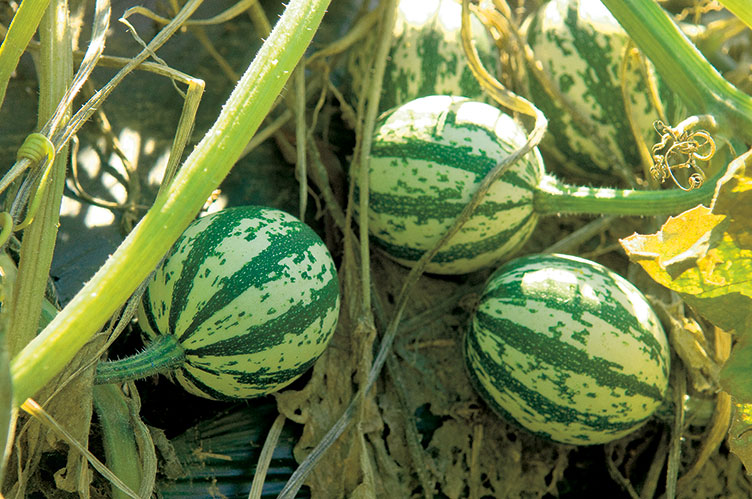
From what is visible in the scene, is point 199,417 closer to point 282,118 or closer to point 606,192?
point 282,118

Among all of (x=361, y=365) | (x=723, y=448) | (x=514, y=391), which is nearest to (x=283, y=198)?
(x=361, y=365)

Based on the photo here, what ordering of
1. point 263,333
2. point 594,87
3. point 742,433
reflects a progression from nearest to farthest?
point 742,433 → point 263,333 → point 594,87

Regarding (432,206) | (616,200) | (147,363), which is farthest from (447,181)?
(147,363)

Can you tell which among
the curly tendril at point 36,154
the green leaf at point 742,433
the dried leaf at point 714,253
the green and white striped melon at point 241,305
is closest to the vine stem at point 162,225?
the curly tendril at point 36,154

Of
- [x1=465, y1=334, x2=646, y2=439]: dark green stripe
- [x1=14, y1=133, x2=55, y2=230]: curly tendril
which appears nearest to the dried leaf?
[x1=465, y1=334, x2=646, y2=439]: dark green stripe

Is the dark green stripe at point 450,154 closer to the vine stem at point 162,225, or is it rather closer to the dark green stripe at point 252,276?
the dark green stripe at point 252,276

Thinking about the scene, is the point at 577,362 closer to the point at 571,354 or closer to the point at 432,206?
A: the point at 571,354
